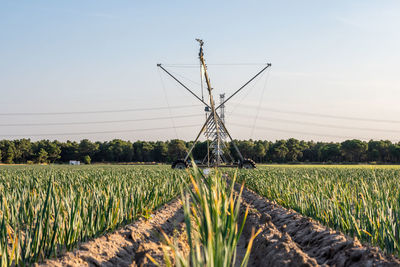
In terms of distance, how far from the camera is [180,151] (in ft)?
308

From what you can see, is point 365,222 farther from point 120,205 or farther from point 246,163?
point 246,163

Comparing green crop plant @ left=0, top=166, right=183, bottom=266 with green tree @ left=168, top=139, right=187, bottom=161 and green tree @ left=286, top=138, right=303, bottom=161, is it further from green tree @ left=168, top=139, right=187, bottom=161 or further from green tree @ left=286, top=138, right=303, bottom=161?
green tree @ left=286, top=138, right=303, bottom=161

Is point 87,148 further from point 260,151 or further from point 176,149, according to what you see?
point 260,151

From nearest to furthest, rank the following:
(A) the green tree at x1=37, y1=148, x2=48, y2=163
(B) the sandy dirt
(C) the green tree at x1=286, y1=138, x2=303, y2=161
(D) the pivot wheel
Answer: (B) the sandy dirt < (D) the pivot wheel < (A) the green tree at x1=37, y1=148, x2=48, y2=163 < (C) the green tree at x1=286, y1=138, x2=303, y2=161

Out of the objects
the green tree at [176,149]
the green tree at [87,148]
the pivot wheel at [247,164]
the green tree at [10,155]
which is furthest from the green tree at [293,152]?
the pivot wheel at [247,164]

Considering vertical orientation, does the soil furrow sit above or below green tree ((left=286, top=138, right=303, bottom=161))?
below

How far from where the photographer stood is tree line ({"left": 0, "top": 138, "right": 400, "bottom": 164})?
88.0 meters

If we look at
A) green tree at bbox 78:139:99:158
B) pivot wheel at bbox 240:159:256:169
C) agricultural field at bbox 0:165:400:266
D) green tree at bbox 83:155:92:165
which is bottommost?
green tree at bbox 83:155:92:165

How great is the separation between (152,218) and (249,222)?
6.75ft

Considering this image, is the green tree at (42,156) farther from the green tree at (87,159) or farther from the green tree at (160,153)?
the green tree at (160,153)

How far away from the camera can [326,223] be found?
579 cm

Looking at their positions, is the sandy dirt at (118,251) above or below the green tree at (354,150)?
below

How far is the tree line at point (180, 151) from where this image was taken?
88.0 metres

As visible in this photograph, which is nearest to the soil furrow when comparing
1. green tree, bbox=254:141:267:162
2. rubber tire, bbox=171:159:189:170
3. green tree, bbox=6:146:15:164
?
rubber tire, bbox=171:159:189:170
